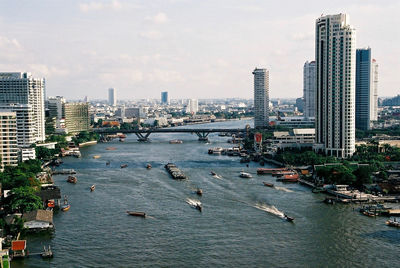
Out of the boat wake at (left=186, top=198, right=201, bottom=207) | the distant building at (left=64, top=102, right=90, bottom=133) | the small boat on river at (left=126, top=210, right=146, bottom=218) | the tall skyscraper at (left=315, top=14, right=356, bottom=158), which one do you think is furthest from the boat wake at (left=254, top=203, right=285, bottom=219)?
the distant building at (left=64, top=102, right=90, bottom=133)

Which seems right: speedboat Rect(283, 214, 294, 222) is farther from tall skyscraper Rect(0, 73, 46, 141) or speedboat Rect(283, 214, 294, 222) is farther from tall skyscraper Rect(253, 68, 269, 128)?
tall skyscraper Rect(253, 68, 269, 128)

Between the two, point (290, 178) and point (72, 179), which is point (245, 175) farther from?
point (72, 179)

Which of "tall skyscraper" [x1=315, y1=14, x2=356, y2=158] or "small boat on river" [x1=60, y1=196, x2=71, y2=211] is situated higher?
"tall skyscraper" [x1=315, y1=14, x2=356, y2=158]

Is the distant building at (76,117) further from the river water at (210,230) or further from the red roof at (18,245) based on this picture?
the red roof at (18,245)

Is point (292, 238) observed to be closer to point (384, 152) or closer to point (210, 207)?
point (210, 207)

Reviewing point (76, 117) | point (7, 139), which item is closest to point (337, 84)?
point (7, 139)

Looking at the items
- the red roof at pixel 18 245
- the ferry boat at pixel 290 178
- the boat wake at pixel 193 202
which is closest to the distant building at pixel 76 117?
the ferry boat at pixel 290 178
